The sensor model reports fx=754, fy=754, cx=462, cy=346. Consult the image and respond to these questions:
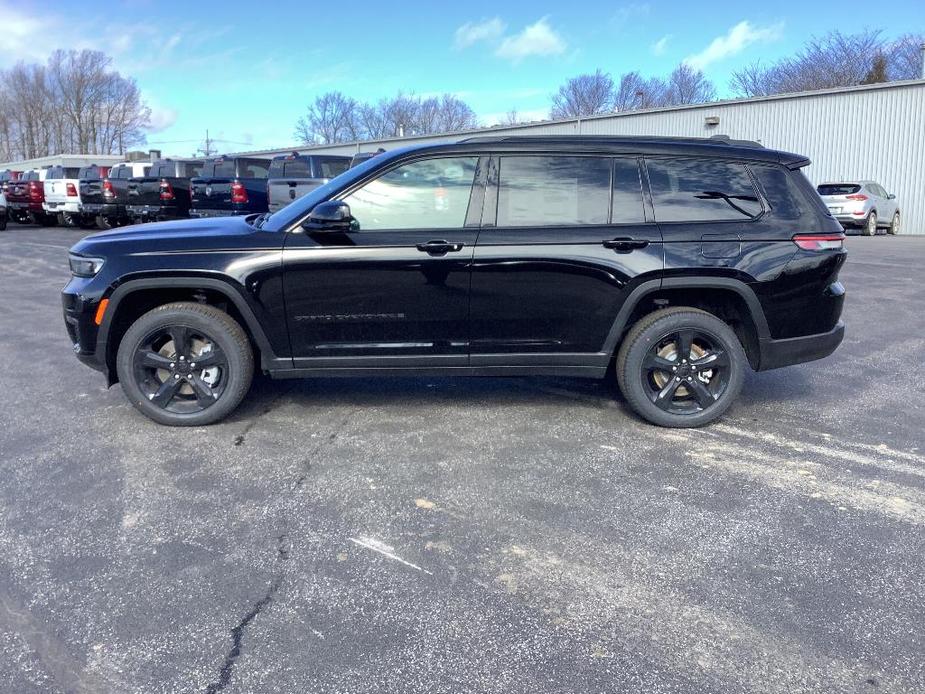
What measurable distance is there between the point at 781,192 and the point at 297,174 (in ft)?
43.1

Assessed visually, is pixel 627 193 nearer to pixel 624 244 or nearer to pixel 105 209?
pixel 624 244

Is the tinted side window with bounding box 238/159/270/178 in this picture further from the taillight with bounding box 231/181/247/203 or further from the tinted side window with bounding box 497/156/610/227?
the tinted side window with bounding box 497/156/610/227

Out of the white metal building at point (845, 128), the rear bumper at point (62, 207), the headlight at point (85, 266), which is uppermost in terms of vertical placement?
the white metal building at point (845, 128)

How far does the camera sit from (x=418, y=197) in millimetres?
4664

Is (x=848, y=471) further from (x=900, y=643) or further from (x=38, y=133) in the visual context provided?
(x=38, y=133)

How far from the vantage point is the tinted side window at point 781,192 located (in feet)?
15.6

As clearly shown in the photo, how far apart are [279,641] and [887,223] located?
2519 centimetres

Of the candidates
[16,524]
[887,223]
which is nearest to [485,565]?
[16,524]

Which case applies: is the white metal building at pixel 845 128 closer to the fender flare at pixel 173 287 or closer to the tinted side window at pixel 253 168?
the tinted side window at pixel 253 168

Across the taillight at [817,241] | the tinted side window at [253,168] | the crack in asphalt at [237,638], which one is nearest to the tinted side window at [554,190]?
the taillight at [817,241]

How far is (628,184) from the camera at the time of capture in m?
4.73

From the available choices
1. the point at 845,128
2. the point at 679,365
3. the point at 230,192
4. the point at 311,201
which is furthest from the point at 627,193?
the point at 845,128

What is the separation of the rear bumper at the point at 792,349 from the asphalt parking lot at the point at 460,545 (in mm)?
429

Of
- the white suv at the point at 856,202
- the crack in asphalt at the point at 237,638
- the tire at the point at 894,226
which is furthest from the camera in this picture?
the tire at the point at 894,226
